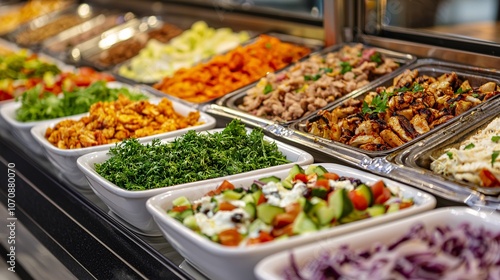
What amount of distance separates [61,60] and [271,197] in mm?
3633

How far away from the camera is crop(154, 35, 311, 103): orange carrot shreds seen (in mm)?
3678

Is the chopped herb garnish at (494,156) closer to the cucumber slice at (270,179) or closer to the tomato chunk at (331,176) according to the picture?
the tomato chunk at (331,176)

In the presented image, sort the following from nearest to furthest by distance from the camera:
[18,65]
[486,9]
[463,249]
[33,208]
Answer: [463,249] < [33,208] < [18,65] < [486,9]

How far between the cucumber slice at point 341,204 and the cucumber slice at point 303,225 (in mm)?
82

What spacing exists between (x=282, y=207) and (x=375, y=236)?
292 mm

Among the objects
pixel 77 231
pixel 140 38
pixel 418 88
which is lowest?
pixel 77 231

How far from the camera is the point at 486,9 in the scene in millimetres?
6102

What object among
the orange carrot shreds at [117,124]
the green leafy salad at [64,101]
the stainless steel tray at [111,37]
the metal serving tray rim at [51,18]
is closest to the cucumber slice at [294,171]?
the orange carrot shreds at [117,124]

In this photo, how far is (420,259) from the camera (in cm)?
143

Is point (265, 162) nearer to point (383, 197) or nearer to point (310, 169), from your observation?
point (310, 169)

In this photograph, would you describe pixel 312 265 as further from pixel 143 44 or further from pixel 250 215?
pixel 143 44

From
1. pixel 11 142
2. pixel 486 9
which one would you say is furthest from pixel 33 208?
pixel 486 9

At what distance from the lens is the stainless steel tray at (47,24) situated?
5.80 metres

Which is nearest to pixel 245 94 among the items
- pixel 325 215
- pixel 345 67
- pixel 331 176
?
pixel 345 67
